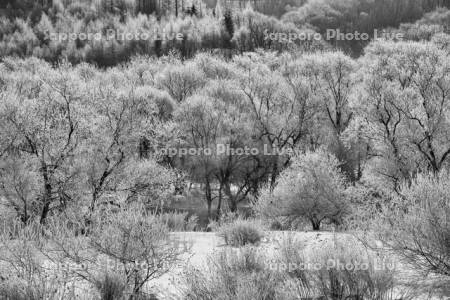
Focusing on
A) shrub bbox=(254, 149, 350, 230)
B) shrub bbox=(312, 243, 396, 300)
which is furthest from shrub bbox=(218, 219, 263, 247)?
shrub bbox=(254, 149, 350, 230)

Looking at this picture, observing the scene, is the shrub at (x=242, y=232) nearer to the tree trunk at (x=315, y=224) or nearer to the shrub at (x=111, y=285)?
the shrub at (x=111, y=285)

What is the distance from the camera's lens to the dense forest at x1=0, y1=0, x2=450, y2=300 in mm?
8430

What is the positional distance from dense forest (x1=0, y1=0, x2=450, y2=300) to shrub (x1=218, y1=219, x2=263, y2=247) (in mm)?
64

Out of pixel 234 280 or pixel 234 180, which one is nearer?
pixel 234 280

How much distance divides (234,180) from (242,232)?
23.2m

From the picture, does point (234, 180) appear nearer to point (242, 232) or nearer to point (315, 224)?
point (315, 224)

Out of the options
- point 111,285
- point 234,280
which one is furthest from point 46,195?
point 234,280

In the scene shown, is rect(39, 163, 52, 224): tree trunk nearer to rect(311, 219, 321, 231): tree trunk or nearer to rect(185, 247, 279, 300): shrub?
rect(185, 247, 279, 300): shrub

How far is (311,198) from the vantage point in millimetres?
21109

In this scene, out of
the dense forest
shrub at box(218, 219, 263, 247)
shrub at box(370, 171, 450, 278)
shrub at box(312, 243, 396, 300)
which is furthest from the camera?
shrub at box(218, 219, 263, 247)

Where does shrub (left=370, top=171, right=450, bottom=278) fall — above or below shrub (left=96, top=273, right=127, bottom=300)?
above

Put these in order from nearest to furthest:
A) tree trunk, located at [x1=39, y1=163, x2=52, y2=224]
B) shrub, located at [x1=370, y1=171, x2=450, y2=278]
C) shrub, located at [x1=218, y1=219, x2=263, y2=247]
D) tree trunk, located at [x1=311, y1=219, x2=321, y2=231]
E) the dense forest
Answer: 1. the dense forest
2. shrub, located at [x1=370, y1=171, x2=450, y2=278]
3. shrub, located at [x1=218, y1=219, x2=263, y2=247]
4. tree trunk, located at [x1=39, y1=163, x2=52, y2=224]
5. tree trunk, located at [x1=311, y1=219, x2=321, y2=231]

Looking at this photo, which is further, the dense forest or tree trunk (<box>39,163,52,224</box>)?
tree trunk (<box>39,163,52,224</box>)

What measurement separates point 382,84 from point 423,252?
20161 millimetres
